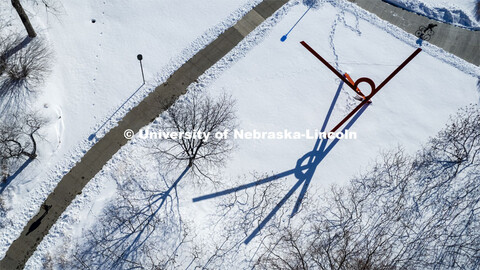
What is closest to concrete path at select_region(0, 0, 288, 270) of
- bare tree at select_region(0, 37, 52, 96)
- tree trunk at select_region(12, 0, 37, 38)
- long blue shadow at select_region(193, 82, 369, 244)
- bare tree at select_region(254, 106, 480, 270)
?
bare tree at select_region(0, 37, 52, 96)

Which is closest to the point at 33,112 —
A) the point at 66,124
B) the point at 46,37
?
the point at 66,124

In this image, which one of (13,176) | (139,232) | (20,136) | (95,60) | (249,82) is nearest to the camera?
(139,232)

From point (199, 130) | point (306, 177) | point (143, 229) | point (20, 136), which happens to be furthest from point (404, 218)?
point (20, 136)

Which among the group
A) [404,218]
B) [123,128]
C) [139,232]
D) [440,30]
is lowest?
[139,232]

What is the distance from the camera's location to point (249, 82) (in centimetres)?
2498

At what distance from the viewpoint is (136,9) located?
26.1 metres

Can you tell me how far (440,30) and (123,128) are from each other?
79.5 feet

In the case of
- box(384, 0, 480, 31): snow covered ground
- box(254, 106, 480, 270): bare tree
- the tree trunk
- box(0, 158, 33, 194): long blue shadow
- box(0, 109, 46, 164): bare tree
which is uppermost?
box(384, 0, 480, 31): snow covered ground

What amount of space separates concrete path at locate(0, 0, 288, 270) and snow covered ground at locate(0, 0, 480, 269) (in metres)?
0.50

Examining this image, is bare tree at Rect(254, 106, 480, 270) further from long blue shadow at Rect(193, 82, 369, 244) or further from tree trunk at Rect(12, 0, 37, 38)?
tree trunk at Rect(12, 0, 37, 38)

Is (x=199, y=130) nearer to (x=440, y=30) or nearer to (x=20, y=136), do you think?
(x=20, y=136)

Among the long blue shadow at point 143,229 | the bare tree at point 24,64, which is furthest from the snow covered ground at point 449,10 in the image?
the bare tree at point 24,64

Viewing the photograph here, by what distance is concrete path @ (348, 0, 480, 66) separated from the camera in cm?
2597

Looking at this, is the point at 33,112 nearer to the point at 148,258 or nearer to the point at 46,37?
the point at 46,37
